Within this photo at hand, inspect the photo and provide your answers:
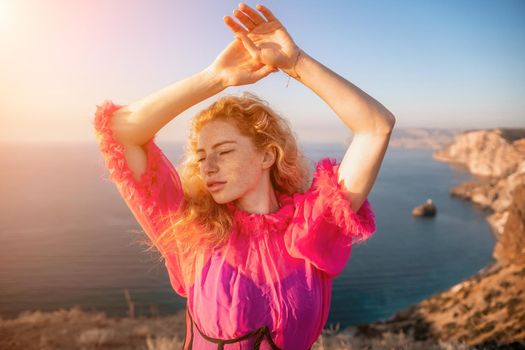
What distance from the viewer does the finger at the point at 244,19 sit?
1548mm

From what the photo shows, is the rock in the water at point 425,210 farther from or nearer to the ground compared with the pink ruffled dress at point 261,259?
nearer to the ground

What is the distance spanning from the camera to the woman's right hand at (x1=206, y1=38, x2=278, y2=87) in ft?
5.04

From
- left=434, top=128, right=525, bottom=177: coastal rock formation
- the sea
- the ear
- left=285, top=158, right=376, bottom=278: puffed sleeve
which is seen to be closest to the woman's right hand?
the ear

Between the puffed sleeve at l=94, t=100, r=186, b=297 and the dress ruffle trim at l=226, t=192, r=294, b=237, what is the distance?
30cm

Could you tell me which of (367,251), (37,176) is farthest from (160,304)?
(37,176)

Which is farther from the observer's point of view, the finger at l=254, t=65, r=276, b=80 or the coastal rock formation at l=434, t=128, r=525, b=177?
the coastal rock formation at l=434, t=128, r=525, b=177

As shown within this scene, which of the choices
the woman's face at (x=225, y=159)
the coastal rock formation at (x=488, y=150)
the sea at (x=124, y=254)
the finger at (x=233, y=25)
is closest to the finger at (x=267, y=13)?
the finger at (x=233, y=25)

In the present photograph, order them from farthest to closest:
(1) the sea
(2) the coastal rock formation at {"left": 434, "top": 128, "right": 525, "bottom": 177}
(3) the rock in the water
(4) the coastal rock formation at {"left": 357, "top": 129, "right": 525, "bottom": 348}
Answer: (2) the coastal rock formation at {"left": 434, "top": 128, "right": 525, "bottom": 177} < (3) the rock in the water < (1) the sea < (4) the coastal rock formation at {"left": 357, "top": 129, "right": 525, "bottom": 348}

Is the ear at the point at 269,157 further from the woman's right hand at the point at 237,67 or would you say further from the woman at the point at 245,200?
the woman's right hand at the point at 237,67

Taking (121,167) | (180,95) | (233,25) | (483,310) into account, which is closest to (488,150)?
(483,310)

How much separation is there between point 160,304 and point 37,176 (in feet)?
186

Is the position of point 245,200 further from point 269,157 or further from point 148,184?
point 148,184

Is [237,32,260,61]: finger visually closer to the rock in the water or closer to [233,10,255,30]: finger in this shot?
[233,10,255,30]: finger

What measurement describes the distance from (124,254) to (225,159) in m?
40.3
